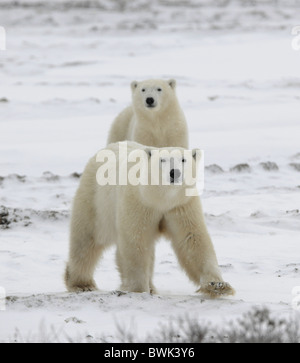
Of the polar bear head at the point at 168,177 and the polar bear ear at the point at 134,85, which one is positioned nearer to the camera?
the polar bear head at the point at 168,177

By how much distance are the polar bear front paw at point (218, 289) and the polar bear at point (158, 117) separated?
8.94 ft

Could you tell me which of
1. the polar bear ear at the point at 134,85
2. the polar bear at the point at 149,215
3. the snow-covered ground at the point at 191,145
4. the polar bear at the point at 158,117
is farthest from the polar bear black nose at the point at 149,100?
the polar bear at the point at 149,215

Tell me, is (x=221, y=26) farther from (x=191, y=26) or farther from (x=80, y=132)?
(x=80, y=132)

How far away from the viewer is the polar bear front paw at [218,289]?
4023 mm

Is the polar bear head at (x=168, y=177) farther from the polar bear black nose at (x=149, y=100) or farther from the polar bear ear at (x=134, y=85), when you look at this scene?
the polar bear ear at (x=134, y=85)

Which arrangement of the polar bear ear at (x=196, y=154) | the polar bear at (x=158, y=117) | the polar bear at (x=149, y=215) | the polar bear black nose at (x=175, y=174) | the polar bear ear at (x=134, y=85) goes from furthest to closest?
the polar bear ear at (x=134, y=85) < the polar bear at (x=158, y=117) < the polar bear ear at (x=196, y=154) < the polar bear at (x=149, y=215) < the polar bear black nose at (x=175, y=174)

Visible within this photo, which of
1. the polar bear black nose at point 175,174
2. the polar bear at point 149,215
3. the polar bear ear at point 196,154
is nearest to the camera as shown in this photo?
the polar bear black nose at point 175,174

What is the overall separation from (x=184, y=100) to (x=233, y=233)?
787 centimetres

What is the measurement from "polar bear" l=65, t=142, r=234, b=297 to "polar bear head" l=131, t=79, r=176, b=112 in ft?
7.11

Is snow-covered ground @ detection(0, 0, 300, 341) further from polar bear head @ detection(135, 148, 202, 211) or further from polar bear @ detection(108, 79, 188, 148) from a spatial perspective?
polar bear @ detection(108, 79, 188, 148)

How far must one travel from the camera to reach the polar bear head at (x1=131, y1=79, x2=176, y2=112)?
22.4 feet

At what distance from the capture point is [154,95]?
22.5 feet

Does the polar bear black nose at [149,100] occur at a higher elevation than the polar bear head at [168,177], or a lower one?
higher

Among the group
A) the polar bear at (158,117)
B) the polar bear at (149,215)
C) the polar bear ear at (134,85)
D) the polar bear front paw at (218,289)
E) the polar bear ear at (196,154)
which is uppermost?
the polar bear ear at (134,85)
